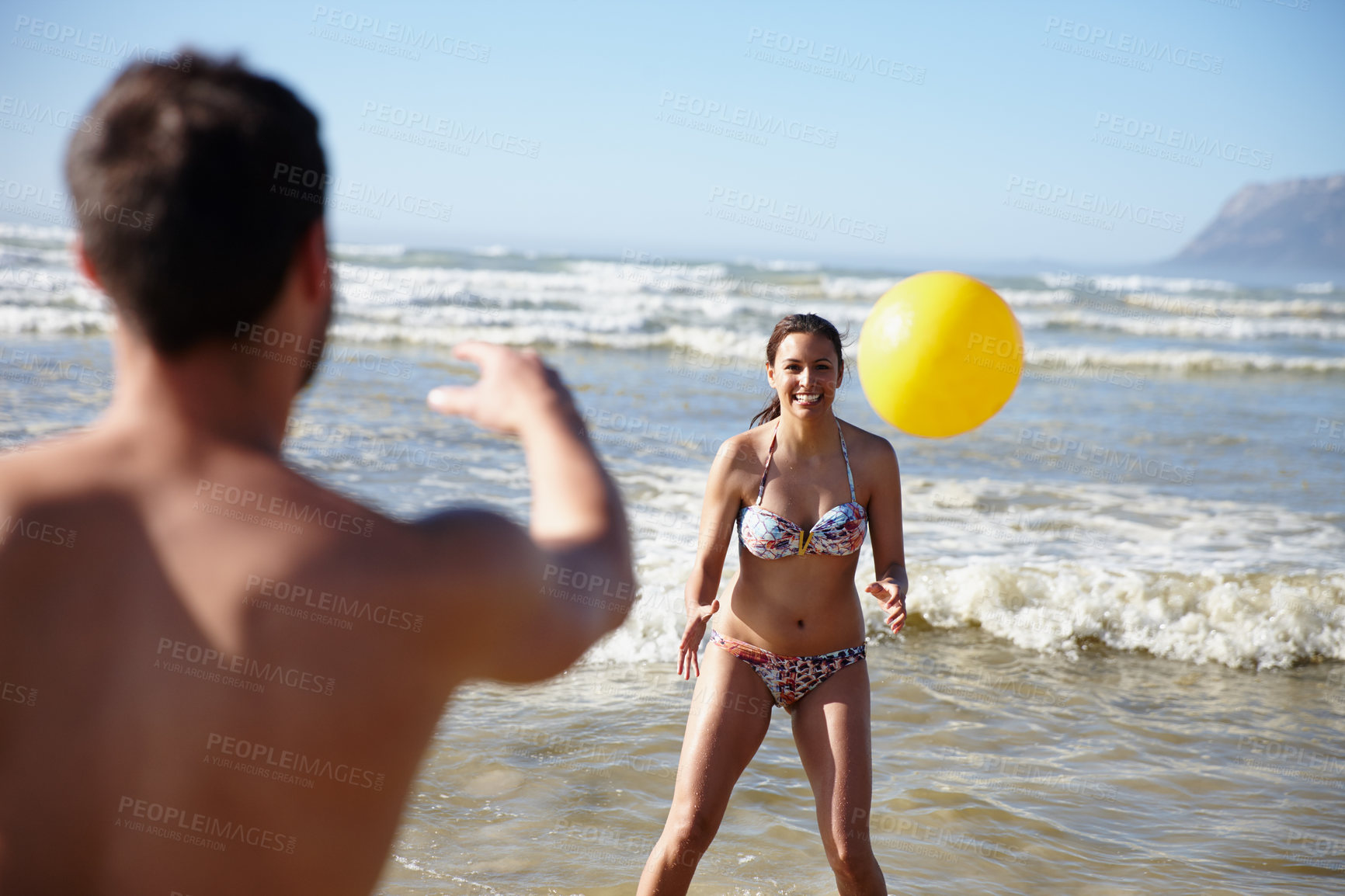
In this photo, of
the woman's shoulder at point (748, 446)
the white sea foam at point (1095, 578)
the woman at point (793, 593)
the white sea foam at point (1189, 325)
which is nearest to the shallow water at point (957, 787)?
the white sea foam at point (1095, 578)

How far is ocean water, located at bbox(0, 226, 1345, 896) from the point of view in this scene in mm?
4918

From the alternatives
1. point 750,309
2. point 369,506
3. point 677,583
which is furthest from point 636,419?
point 750,309

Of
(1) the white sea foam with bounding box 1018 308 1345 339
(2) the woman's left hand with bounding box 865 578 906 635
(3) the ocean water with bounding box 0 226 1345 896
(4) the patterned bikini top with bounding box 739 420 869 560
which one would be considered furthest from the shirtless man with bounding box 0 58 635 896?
(1) the white sea foam with bounding box 1018 308 1345 339

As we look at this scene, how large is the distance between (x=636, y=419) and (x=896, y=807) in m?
8.98

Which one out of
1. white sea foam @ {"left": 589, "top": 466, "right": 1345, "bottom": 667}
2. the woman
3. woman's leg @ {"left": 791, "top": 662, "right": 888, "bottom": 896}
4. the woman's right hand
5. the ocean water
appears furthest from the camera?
white sea foam @ {"left": 589, "top": 466, "right": 1345, "bottom": 667}

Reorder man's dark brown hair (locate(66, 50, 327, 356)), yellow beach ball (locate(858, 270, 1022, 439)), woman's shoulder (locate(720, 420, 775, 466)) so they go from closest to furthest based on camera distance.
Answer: man's dark brown hair (locate(66, 50, 327, 356)), woman's shoulder (locate(720, 420, 775, 466)), yellow beach ball (locate(858, 270, 1022, 439))

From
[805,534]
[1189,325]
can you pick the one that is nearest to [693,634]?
[805,534]

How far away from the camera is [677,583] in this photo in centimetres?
783

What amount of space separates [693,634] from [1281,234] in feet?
368

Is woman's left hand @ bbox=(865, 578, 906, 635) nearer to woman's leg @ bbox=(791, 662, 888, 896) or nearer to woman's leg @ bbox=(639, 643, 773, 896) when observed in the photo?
woman's leg @ bbox=(791, 662, 888, 896)

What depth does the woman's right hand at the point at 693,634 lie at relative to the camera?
3.93 m

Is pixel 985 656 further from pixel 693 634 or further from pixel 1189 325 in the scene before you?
pixel 1189 325

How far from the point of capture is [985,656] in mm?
7363

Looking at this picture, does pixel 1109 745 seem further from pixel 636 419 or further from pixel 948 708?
pixel 636 419
